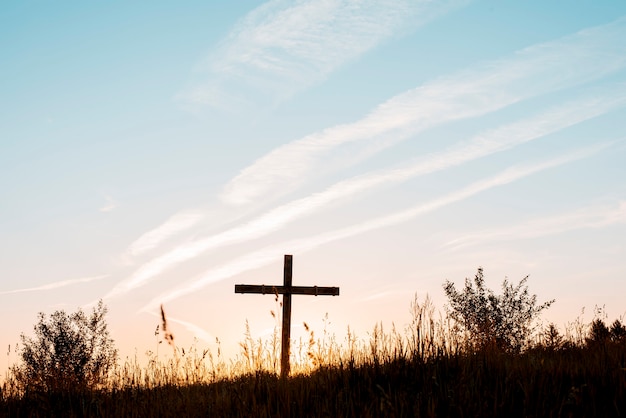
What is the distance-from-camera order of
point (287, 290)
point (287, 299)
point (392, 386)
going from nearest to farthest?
point (392, 386) < point (287, 299) < point (287, 290)

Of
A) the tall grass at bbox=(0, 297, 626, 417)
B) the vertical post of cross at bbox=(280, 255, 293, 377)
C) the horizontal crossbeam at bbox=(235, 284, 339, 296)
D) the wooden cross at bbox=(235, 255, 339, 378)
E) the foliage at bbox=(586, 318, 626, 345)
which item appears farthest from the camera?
the horizontal crossbeam at bbox=(235, 284, 339, 296)

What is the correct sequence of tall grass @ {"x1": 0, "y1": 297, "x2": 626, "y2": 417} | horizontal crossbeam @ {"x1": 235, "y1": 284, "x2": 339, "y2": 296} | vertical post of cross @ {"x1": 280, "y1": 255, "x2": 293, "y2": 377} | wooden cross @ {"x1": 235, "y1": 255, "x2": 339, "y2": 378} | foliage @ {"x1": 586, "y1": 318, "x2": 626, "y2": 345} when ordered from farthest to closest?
horizontal crossbeam @ {"x1": 235, "y1": 284, "x2": 339, "y2": 296} → wooden cross @ {"x1": 235, "y1": 255, "x2": 339, "y2": 378} → vertical post of cross @ {"x1": 280, "y1": 255, "x2": 293, "y2": 377} → foliage @ {"x1": 586, "y1": 318, "x2": 626, "y2": 345} → tall grass @ {"x1": 0, "y1": 297, "x2": 626, "y2": 417}

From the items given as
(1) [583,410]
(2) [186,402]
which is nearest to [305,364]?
(2) [186,402]

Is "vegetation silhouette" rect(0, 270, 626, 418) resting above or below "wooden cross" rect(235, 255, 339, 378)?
below

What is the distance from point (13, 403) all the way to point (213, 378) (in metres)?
3.19

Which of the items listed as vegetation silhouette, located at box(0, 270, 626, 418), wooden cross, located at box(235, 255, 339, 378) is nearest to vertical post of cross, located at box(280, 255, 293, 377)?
wooden cross, located at box(235, 255, 339, 378)

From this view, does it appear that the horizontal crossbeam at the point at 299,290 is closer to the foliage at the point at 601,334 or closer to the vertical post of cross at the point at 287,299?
the vertical post of cross at the point at 287,299

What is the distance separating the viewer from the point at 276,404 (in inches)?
277

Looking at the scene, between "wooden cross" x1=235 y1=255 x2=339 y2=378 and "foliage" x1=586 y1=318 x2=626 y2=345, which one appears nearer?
"foliage" x1=586 y1=318 x2=626 y2=345

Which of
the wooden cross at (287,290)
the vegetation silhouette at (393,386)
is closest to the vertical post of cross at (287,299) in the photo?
the wooden cross at (287,290)

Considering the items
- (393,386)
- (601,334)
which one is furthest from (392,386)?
(601,334)

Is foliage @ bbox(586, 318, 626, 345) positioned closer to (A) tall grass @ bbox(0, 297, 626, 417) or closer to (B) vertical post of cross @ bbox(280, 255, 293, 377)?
(A) tall grass @ bbox(0, 297, 626, 417)

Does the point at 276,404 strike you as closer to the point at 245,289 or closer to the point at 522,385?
the point at 522,385

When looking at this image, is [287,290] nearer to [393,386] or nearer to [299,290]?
[299,290]
